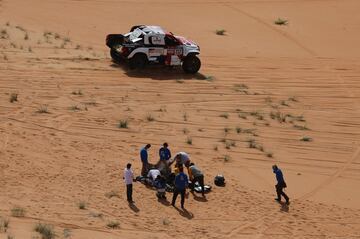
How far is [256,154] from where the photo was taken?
24.8 metres

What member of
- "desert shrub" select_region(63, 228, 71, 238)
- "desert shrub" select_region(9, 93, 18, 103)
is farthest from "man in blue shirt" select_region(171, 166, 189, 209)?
"desert shrub" select_region(9, 93, 18, 103)

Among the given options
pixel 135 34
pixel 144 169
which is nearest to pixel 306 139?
pixel 144 169

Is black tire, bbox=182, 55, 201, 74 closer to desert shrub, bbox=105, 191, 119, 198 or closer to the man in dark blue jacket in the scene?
the man in dark blue jacket

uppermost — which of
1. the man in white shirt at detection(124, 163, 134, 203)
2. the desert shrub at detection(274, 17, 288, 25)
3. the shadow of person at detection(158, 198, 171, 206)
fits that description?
the desert shrub at detection(274, 17, 288, 25)

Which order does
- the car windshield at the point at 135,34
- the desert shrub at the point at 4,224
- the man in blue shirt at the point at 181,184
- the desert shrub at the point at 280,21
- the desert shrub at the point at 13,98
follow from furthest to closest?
the desert shrub at the point at 280,21, the car windshield at the point at 135,34, the desert shrub at the point at 13,98, the man in blue shirt at the point at 181,184, the desert shrub at the point at 4,224

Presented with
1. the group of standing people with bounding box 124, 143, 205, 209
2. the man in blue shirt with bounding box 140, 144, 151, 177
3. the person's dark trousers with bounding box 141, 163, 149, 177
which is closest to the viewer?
the group of standing people with bounding box 124, 143, 205, 209

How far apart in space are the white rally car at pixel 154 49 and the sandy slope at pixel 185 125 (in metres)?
0.55

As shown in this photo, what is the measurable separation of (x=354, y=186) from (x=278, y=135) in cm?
395

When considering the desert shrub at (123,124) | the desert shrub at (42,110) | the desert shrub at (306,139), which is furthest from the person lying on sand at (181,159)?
the desert shrub at (42,110)

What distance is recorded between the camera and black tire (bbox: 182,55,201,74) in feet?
106

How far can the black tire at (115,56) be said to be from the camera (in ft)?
107

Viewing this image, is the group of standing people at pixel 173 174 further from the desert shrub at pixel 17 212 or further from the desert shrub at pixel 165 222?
the desert shrub at pixel 17 212

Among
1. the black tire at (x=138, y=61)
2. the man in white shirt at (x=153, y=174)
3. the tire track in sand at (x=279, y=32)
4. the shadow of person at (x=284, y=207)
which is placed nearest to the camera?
the shadow of person at (x=284, y=207)

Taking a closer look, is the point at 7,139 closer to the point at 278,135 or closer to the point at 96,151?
the point at 96,151
